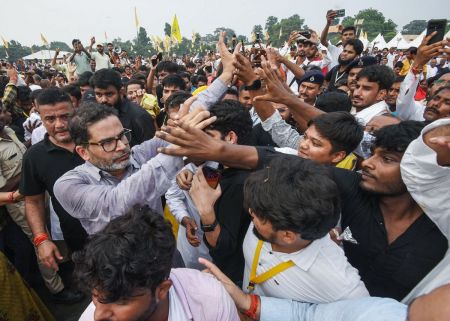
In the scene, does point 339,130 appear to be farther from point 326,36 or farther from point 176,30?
point 176,30

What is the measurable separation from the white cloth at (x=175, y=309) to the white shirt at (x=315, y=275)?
455mm

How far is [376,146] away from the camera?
1689mm

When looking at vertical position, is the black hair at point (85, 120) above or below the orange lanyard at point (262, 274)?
above

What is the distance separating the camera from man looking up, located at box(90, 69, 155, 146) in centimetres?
393

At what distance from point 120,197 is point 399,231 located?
4.88ft

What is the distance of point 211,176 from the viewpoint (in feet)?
5.93

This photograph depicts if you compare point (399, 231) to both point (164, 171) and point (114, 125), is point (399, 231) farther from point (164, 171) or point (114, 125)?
point (114, 125)

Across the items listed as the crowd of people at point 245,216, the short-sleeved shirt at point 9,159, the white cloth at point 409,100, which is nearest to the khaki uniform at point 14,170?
the short-sleeved shirt at point 9,159

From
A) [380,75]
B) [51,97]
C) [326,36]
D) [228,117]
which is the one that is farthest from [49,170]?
[326,36]

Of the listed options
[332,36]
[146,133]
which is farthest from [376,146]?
[332,36]

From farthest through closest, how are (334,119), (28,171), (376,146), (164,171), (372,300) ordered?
(28,171), (334,119), (376,146), (164,171), (372,300)

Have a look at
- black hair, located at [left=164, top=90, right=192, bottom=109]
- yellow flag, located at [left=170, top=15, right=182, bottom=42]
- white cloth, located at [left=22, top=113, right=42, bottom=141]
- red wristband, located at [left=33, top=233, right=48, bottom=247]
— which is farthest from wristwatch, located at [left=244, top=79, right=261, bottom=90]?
yellow flag, located at [left=170, top=15, right=182, bottom=42]

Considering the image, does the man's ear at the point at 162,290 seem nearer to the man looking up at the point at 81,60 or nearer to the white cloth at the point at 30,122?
the white cloth at the point at 30,122

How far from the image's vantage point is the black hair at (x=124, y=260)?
1.07 metres
